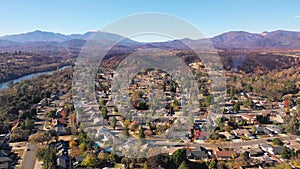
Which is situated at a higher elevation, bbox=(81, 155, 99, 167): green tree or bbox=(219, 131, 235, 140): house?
bbox=(81, 155, 99, 167): green tree

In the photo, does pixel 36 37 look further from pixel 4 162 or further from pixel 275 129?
pixel 275 129

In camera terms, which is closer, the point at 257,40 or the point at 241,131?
the point at 241,131

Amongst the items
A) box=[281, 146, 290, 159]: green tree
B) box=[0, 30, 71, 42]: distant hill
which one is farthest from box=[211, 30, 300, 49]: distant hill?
box=[0, 30, 71, 42]: distant hill

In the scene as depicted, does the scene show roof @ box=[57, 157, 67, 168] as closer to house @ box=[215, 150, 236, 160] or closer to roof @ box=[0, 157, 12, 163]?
roof @ box=[0, 157, 12, 163]

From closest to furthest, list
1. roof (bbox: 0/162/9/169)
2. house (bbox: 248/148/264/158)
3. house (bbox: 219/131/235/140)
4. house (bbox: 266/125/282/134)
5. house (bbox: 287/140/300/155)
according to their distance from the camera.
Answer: roof (bbox: 0/162/9/169) → house (bbox: 248/148/264/158) → house (bbox: 287/140/300/155) → house (bbox: 219/131/235/140) → house (bbox: 266/125/282/134)

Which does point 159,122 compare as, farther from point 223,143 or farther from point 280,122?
point 280,122

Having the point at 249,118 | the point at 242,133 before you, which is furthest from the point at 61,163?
the point at 249,118

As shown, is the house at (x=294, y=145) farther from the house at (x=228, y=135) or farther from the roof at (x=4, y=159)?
the roof at (x=4, y=159)

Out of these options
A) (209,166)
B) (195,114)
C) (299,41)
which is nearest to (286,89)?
(195,114)
